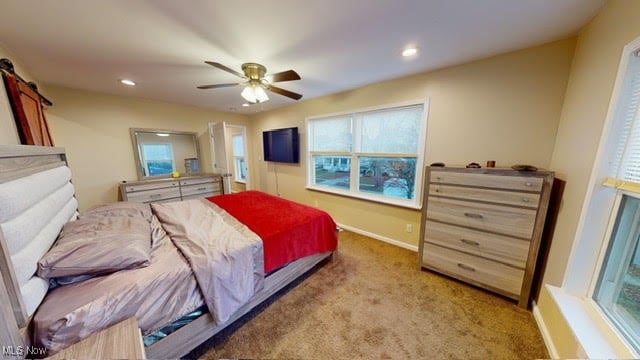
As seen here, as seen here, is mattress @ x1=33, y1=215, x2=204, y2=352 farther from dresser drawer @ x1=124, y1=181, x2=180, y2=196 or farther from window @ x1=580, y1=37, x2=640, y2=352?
dresser drawer @ x1=124, y1=181, x2=180, y2=196

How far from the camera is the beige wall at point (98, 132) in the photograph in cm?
279

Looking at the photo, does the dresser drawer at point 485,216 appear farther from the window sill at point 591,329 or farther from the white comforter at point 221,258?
the white comforter at point 221,258

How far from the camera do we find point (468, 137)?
2.18 meters

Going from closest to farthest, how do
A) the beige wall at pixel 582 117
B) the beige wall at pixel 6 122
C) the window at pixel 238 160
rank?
1. the beige wall at pixel 582 117
2. the beige wall at pixel 6 122
3. the window at pixel 238 160

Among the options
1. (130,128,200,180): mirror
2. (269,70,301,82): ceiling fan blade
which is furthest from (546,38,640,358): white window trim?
(130,128,200,180): mirror

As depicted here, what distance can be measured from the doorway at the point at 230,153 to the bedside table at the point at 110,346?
10.9 feet

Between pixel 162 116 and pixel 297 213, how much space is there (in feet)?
11.1

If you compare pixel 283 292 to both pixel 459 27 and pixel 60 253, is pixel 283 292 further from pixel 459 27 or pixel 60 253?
pixel 459 27

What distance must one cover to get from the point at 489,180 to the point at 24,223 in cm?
303

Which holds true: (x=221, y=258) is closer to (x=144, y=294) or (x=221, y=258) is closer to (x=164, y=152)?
(x=144, y=294)

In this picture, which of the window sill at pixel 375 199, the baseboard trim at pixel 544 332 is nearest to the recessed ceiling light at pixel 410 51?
the window sill at pixel 375 199

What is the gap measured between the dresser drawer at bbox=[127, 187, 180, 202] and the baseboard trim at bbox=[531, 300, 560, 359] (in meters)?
4.93

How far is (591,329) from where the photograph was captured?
1070 millimetres

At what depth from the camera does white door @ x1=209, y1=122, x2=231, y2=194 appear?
154 inches
